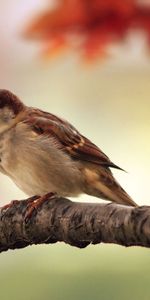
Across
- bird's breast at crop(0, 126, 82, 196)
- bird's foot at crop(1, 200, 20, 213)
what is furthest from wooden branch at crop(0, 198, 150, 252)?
bird's breast at crop(0, 126, 82, 196)

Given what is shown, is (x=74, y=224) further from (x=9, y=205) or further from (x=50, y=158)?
(x=50, y=158)

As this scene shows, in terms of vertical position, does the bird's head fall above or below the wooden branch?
above

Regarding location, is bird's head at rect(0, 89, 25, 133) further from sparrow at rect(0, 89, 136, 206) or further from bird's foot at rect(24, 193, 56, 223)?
bird's foot at rect(24, 193, 56, 223)

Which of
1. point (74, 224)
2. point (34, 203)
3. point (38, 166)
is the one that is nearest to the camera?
point (74, 224)

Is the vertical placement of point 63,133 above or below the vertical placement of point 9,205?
above

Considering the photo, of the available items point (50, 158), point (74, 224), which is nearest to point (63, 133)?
point (50, 158)

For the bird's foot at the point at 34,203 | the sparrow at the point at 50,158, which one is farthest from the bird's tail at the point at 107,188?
the bird's foot at the point at 34,203

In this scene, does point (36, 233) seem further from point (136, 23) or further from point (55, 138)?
point (136, 23)
